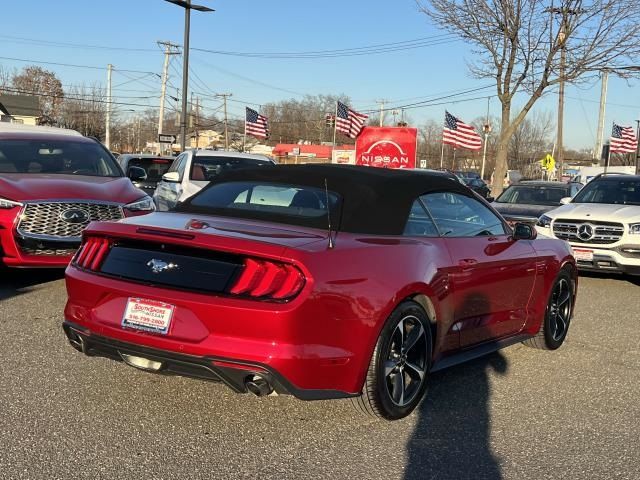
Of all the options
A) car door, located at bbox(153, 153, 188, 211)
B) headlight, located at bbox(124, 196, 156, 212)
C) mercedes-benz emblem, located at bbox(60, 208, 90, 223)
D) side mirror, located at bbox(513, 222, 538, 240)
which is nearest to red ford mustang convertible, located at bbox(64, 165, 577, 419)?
side mirror, located at bbox(513, 222, 538, 240)

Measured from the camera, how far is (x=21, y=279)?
7.81 meters

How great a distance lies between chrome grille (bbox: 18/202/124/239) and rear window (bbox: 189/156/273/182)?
10.8 ft

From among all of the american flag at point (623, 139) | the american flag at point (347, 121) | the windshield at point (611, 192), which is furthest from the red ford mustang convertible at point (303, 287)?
the american flag at point (623, 139)

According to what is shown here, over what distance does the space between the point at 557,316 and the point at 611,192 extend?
556 cm

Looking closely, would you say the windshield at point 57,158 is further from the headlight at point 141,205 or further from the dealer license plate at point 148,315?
the dealer license plate at point 148,315

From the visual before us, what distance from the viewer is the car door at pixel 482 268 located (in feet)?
14.8

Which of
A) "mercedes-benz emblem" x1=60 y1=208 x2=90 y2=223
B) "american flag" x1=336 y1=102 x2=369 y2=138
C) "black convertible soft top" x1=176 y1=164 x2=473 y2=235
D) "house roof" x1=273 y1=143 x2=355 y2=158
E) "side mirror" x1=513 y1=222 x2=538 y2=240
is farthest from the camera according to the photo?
"house roof" x1=273 y1=143 x2=355 y2=158

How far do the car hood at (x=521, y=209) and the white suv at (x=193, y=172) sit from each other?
184 inches

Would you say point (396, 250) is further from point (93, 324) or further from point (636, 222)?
point (636, 222)

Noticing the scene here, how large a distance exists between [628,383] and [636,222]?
4.74 meters

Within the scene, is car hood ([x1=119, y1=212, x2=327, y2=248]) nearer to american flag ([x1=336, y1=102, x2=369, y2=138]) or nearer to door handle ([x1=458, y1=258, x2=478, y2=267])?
door handle ([x1=458, y1=258, x2=478, y2=267])

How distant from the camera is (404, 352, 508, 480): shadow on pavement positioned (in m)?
3.38

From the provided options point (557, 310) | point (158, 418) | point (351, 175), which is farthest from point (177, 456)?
point (557, 310)

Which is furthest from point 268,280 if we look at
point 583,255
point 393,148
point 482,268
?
point 393,148
